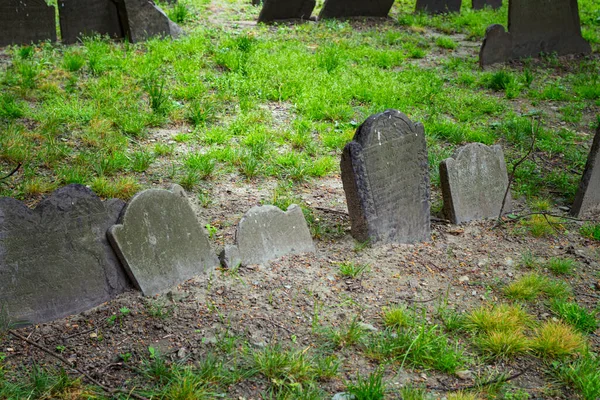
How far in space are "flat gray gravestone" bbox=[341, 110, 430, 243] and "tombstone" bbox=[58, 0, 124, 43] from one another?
5644mm

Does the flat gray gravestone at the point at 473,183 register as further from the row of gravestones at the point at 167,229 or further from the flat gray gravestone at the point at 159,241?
the flat gray gravestone at the point at 159,241

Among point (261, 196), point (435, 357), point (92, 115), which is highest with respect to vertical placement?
point (92, 115)

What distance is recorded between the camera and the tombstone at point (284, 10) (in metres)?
10.7

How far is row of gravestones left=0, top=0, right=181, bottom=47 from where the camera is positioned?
28.1 feet

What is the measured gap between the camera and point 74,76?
7602mm

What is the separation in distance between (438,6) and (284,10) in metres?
3.47

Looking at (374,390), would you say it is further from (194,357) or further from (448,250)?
(448,250)

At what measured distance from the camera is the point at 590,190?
571cm

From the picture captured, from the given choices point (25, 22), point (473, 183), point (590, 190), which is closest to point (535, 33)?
point (590, 190)

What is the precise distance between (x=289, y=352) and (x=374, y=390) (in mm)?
540

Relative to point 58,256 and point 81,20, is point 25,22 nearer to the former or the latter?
point 81,20

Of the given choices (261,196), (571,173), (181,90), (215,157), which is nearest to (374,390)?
(261,196)

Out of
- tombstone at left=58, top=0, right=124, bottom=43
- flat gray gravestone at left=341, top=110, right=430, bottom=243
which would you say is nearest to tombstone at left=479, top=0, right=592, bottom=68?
flat gray gravestone at left=341, top=110, right=430, bottom=243

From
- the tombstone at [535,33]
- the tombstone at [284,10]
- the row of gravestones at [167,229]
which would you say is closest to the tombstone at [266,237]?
the row of gravestones at [167,229]
